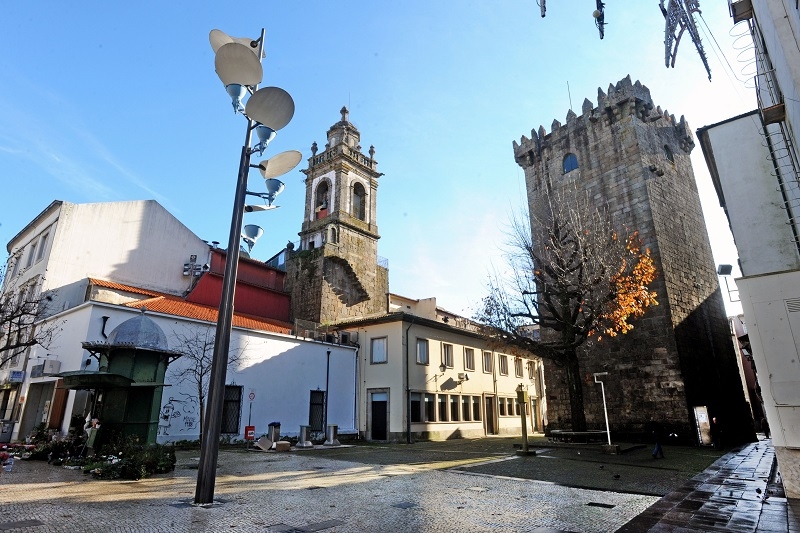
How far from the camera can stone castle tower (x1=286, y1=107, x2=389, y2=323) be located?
32.0m

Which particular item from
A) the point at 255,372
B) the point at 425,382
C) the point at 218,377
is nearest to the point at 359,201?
the point at 425,382

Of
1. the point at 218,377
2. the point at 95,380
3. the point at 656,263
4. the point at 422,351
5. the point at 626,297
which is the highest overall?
the point at 656,263

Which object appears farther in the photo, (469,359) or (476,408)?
(469,359)

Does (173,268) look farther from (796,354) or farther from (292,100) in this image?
(796,354)

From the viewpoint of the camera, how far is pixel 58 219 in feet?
76.1

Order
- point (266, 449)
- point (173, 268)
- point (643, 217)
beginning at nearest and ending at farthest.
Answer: point (266, 449), point (643, 217), point (173, 268)

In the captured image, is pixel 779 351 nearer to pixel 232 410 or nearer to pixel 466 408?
pixel 232 410

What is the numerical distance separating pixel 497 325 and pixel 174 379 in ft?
45.5

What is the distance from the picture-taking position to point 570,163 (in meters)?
26.1

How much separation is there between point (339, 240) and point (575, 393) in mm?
20852

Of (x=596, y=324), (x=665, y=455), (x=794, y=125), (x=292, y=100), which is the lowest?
(x=665, y=455)

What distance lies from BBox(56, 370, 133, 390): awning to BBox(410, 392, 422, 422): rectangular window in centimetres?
1614

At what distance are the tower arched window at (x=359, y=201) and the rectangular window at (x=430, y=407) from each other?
54.5ft

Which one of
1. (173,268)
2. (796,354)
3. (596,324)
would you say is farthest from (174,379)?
(796,354)
